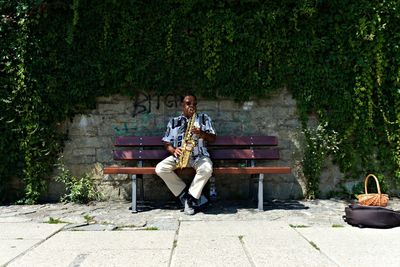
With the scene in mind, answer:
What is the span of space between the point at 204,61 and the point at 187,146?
140 cm

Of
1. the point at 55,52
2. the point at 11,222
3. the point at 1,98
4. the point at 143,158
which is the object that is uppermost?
the point at 55,52

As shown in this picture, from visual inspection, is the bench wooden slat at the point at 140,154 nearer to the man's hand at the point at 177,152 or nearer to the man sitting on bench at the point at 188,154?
the man sitting on bench at the point at 188,154

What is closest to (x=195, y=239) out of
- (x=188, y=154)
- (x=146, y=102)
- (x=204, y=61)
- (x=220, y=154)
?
(x=188, y=154)

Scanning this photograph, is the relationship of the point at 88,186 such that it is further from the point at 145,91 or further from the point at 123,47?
the point at 123,47

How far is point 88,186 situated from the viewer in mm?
5559

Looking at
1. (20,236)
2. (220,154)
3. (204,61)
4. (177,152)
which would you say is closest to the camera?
(20,236)

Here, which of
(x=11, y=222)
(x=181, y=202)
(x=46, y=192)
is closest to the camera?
(x=11, y=222)

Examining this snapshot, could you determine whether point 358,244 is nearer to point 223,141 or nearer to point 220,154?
point 220,154

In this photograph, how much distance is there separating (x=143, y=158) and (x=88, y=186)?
0.99 metres

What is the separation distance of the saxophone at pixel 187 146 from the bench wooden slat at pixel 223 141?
1.83 feet

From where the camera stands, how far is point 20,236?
3.66m

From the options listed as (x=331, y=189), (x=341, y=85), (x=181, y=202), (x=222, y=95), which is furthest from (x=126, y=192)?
(x=341, y=85)

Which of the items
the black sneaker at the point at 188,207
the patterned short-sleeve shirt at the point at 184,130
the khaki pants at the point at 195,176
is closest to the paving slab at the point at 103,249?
the black sneaker at the point at 188,207

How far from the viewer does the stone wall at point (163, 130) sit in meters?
5.68
